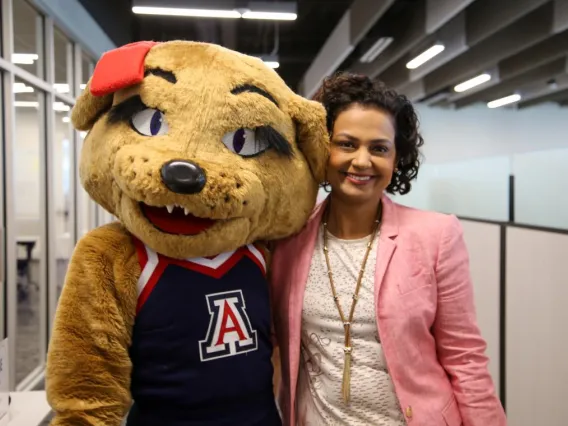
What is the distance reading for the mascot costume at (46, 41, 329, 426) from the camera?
1.06 metres

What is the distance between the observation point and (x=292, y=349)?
1280 millimetres

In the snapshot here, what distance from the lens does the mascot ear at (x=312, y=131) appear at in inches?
49.6

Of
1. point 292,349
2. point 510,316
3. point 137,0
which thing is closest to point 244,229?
point 292,349

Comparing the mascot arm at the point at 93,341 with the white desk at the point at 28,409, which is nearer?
the mascot arm at the point at 93,341

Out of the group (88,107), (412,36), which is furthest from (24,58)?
(412,36)

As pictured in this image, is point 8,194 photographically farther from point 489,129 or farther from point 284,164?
point 489,129

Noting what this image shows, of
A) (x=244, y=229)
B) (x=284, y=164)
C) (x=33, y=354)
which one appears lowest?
(x=33, y=354)

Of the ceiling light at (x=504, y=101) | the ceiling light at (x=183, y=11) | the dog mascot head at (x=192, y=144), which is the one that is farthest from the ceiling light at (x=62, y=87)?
the ceiling light at (x=504, y=101)

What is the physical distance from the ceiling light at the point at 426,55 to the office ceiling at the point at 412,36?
0.07 metres

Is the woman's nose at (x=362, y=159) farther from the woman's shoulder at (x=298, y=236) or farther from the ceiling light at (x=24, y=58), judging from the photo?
Result: the ceiling light at (x=24, y=58)

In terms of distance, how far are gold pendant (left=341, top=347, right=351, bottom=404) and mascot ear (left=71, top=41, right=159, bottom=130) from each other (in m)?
0.81

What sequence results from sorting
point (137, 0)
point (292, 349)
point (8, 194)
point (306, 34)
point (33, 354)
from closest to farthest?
point (292, 349) → point (8, 194) → point (33, 354) → point (137, 0) → point (306, 34)

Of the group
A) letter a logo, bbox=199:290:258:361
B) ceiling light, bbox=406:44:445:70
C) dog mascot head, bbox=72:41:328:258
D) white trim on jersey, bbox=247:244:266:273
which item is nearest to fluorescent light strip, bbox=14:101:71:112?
dog mascot head, bbox=72:41:328:258

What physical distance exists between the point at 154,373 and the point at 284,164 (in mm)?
567
